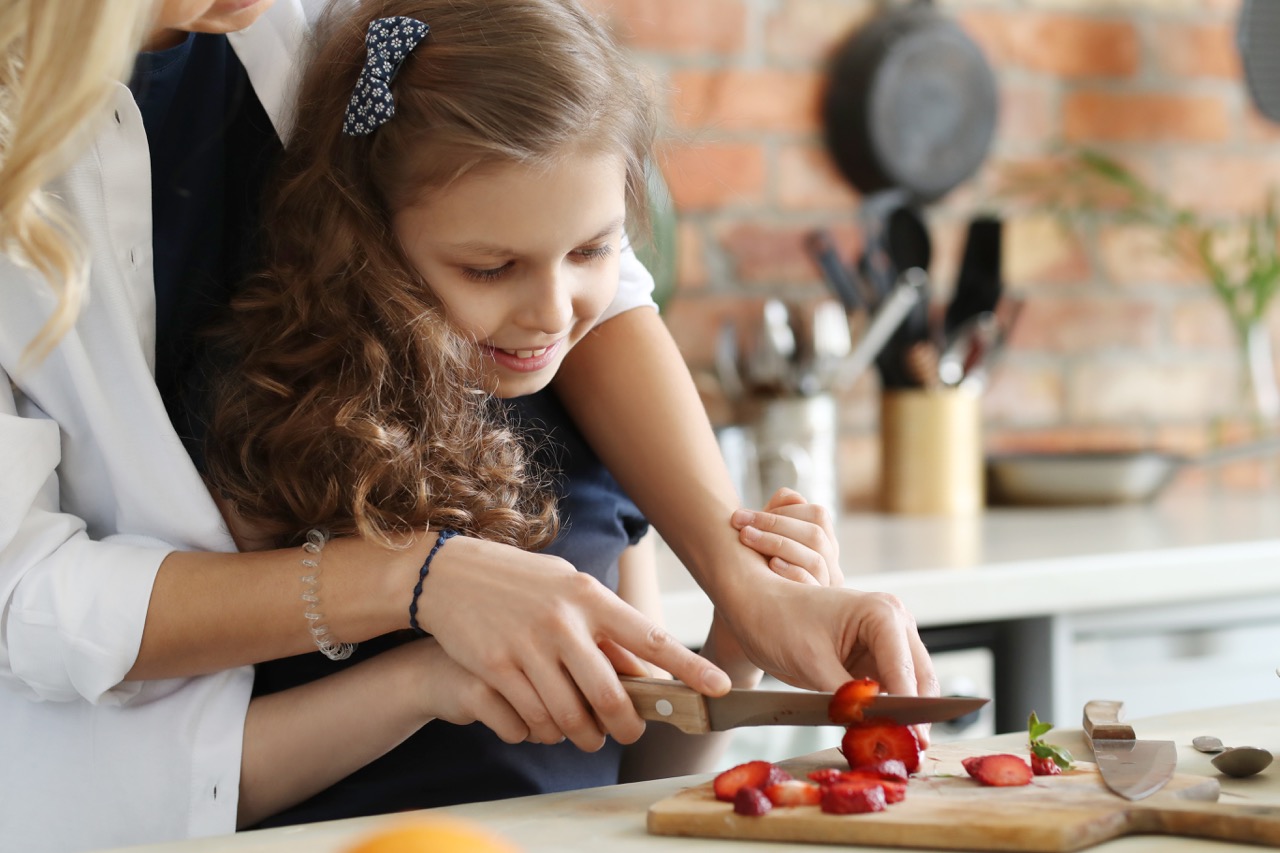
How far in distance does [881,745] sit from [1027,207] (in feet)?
5.43

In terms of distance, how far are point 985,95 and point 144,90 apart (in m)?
1.53

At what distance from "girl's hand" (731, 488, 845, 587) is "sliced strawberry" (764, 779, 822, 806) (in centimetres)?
26

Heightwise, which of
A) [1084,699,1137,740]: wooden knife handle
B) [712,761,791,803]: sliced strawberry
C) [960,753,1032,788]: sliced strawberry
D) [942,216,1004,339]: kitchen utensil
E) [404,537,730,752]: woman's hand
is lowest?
[1084,699,1137,740]: wooden knife handle

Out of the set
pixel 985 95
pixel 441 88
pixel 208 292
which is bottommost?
pixel 208 292

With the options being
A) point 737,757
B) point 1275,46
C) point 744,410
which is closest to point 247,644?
point 737,757

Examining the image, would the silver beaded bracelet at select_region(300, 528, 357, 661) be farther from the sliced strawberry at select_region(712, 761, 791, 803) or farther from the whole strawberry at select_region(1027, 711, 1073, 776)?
the whole strawberry at select_region(1027, 711, 1073, 776)

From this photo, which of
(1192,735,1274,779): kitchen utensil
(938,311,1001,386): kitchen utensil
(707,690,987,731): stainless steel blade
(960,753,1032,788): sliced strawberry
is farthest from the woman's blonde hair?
(938,311,1001,386): kitchen utensil

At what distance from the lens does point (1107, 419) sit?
2.28 meters

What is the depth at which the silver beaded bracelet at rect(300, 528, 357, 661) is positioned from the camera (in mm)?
791

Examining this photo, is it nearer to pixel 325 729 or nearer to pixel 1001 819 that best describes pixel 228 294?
pixel 325 729

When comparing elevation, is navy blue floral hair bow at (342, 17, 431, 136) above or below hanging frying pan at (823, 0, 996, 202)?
below

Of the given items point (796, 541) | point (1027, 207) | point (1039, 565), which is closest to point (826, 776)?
point (796, 541)

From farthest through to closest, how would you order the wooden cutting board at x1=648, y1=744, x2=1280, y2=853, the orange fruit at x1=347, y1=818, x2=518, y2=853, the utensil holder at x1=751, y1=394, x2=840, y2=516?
the utensil holder at x1=751, y1=394, x2=840, y2=516, the wooden cutting board at x1=648, y1=744, x2=1280, y2=853, the orange fruit at x1=347, y1=818, x2=518, y2=853

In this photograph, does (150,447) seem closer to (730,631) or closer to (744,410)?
(730,631)
